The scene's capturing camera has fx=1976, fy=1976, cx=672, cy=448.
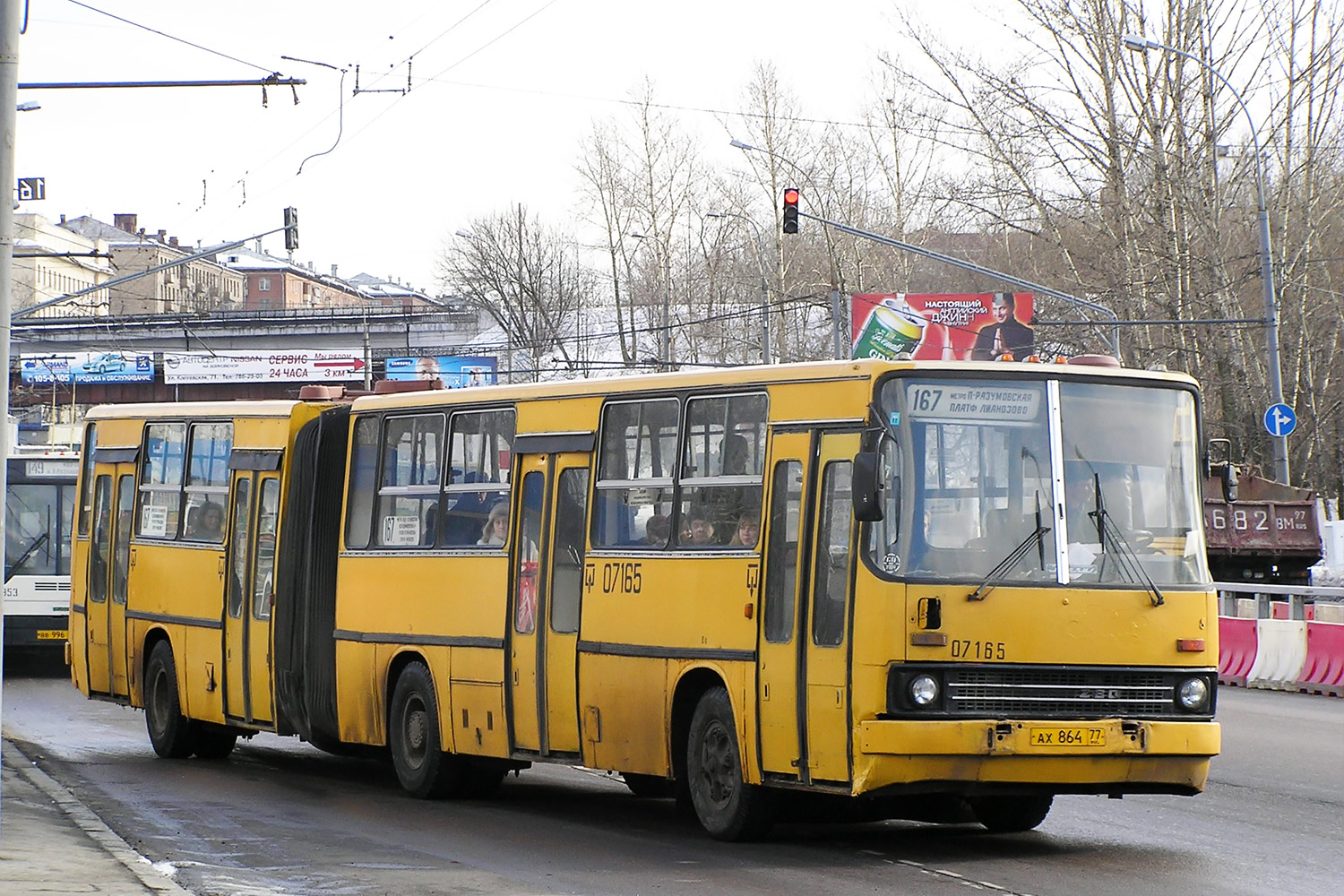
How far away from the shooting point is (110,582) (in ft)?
58.5

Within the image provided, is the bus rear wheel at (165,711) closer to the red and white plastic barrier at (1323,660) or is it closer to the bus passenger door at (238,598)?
the bus passenger door at (238,598)

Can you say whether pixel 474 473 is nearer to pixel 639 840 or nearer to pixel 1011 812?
pixel 639 840

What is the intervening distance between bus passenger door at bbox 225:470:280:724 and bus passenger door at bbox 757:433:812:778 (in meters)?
6.09

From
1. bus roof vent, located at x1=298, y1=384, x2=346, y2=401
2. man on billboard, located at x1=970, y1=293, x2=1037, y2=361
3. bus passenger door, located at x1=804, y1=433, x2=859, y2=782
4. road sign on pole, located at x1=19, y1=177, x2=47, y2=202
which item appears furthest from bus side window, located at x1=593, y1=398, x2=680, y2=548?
man on billboard, located at x1=970, y1=293, x2=1037, y2=361

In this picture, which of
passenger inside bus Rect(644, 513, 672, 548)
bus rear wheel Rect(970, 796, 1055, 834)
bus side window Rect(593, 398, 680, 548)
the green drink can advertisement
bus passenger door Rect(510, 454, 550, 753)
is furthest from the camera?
the green drink can advertisement

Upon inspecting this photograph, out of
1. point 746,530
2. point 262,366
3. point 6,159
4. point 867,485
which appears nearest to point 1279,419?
point 746,530

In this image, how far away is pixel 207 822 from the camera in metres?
12.1

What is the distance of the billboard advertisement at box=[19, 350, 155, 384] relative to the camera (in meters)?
85.7

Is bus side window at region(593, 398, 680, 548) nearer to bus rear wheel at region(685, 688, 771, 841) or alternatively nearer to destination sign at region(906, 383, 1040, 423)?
bus rear wheel at region(685, 688, 771, 841)

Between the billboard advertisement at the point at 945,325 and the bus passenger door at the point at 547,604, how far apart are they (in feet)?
124

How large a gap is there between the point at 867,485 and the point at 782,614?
1.15 metres

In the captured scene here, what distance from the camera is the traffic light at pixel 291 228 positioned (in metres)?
30.9

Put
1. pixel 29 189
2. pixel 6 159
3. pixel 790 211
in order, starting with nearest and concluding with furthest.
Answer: pixel 6 159 → pixel 790 211 → pixel 29 189

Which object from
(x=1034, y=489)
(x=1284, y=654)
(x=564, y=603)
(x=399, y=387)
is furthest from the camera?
(x=1284, y=654)
